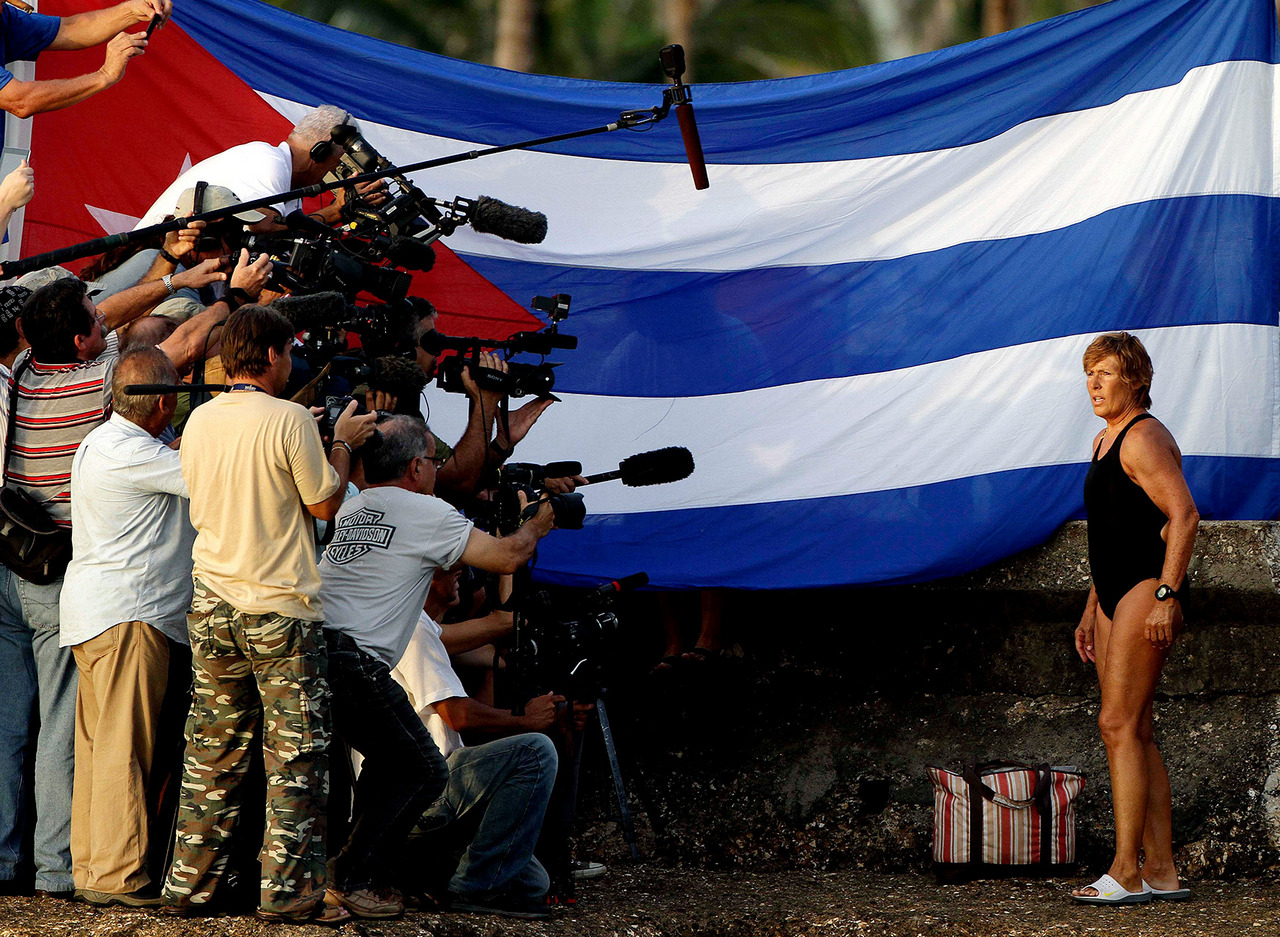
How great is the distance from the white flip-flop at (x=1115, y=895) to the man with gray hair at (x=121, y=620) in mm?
2658

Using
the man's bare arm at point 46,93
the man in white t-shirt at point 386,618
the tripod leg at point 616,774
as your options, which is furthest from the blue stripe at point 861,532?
the man's bare arm at point 46,93

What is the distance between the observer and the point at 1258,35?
537cm

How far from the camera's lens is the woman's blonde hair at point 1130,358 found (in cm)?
442

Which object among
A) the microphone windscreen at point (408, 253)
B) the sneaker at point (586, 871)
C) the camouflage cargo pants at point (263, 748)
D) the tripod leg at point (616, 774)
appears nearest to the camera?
the camouflage cargo pants at point (263, 748)

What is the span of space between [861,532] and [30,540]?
2792mm

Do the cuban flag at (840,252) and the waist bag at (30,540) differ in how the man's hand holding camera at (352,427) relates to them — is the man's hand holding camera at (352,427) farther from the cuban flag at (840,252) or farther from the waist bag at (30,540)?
the cuban flag at (840,252)

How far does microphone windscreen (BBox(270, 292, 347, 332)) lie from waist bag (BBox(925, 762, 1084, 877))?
96.9 inches

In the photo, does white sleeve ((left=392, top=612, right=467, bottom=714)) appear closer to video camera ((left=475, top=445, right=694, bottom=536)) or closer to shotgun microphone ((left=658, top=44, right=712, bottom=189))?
video camera ((left=475, top=445, right=694, bottom=536))

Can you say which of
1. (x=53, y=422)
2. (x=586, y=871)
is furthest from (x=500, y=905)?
(x=53, y=422)

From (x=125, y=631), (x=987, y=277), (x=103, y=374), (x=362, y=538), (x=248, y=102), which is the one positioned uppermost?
(x=248, y=102)

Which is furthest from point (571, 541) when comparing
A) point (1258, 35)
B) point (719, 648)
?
point (1258, 35)

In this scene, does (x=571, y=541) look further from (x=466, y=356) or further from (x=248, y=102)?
(x=248, y=102)

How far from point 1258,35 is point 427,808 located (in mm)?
3998

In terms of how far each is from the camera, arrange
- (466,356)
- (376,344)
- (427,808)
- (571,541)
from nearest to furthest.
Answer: (427,808) → (376,344) → (466,356) → (571,541)
